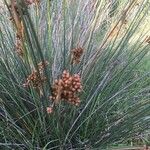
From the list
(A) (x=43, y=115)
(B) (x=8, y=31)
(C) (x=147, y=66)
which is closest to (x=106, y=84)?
(A) (x=43, y=115)

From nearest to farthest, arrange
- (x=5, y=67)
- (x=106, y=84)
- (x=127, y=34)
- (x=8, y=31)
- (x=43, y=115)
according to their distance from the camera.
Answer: (x=43, y=115)
(x=5, y=67)
(x=106, y=84)
(x=127, y=34)
(x=8, y=31)

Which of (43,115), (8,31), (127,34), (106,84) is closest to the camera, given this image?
(43,115)

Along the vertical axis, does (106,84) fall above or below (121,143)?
above

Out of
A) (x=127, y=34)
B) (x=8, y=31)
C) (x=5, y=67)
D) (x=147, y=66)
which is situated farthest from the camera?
(x=147, y=66)

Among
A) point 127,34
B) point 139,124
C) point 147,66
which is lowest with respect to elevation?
point 147,66

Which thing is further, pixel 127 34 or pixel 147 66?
pixel 147 66

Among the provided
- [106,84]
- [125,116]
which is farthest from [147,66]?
[125,116]

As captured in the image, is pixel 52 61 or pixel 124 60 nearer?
pixel 52 61

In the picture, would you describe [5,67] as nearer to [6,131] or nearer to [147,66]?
[6,131]

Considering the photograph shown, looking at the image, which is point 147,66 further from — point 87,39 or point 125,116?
point 125,116
